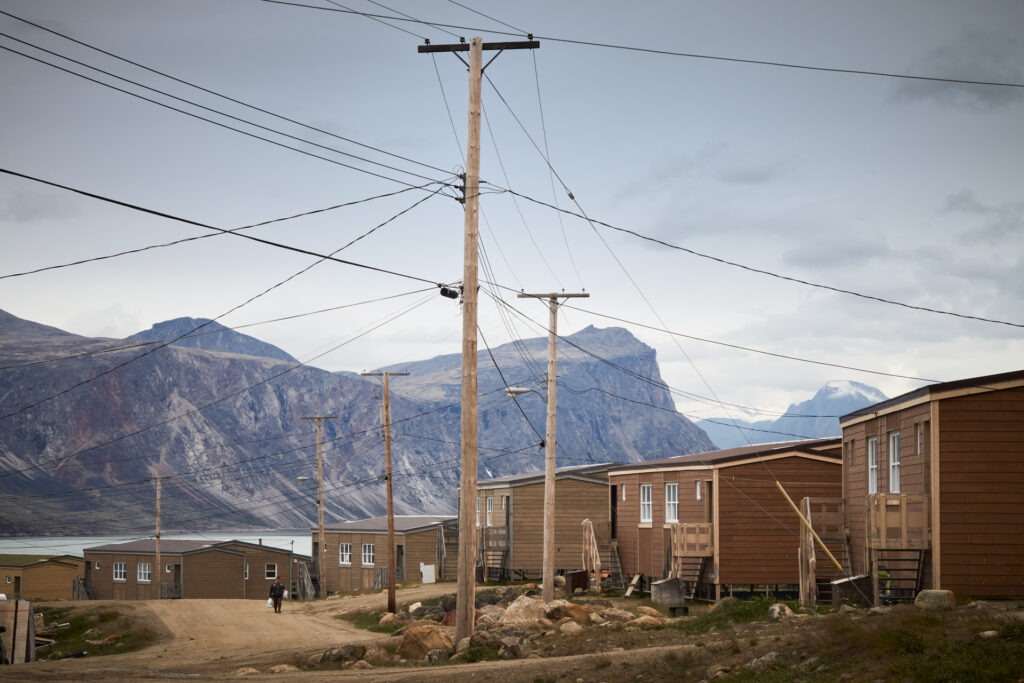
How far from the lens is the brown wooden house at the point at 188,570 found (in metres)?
72.9

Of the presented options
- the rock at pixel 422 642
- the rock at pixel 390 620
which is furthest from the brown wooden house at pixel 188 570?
the rock at pixel 422 642

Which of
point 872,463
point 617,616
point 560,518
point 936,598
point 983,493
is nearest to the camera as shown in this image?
point 936,598

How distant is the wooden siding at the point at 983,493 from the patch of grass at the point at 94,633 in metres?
25.6

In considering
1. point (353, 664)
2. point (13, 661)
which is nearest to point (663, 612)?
point (353, 664)

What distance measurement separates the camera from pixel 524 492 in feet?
173

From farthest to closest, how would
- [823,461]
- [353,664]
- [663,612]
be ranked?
1. [823,461]
2. [663,612]
3. [353,664]

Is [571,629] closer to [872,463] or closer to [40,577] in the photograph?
[872,463]

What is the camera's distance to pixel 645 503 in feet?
143

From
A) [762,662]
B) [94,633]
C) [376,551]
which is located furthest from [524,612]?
[376,551]

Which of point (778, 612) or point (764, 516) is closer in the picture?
point (778, 612)

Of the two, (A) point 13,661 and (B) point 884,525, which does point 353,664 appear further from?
(A) point 13,661

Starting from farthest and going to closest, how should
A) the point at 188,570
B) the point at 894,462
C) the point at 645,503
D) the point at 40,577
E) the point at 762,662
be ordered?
the point at 40,577, the point at 188,570, the point at 645,503, the point at 894,462, the point at 762,662

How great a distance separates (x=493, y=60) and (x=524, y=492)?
32274mm

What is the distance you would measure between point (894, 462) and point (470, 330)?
12080 millimetres
